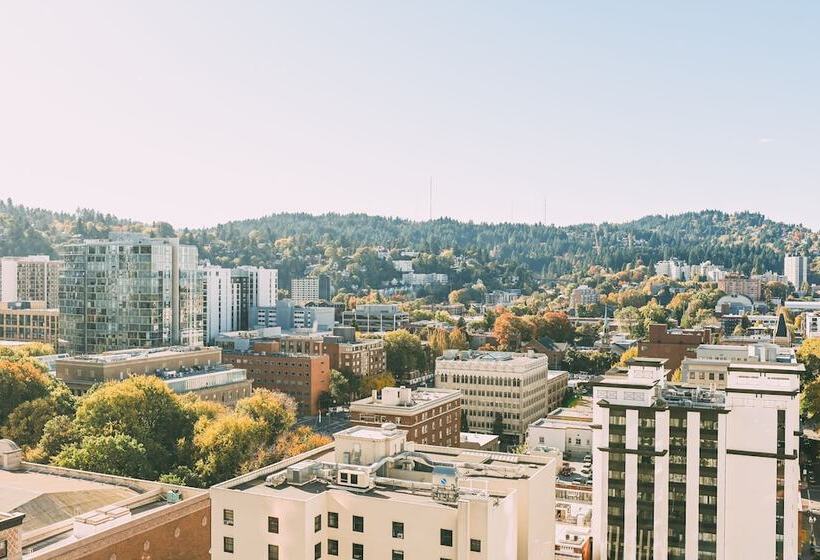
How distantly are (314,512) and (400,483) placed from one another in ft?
7.70

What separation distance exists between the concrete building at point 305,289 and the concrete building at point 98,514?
438 feet

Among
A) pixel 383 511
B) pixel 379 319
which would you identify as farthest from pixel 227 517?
pixel 379 319

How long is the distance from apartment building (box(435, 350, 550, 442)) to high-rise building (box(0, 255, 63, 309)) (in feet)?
275

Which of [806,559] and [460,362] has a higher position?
[460,362]

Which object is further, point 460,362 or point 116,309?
point 116,309

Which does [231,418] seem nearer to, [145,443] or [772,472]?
[145,443]

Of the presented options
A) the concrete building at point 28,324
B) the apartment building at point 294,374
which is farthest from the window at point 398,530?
the concrete building at point 28,324

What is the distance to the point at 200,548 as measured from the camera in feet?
88.1

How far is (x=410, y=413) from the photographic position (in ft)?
151

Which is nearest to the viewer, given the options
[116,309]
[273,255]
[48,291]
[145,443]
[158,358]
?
[145,443]

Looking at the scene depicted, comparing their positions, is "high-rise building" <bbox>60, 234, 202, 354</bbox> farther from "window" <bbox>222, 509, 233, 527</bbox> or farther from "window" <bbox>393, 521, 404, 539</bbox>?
"window" <bbox>393, 521, 404, 539</bbox>

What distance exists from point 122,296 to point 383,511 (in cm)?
6362

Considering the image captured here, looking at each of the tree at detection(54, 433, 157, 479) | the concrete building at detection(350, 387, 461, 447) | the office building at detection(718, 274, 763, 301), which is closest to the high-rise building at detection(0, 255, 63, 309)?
the concrete building at detection(350, 387, 461, 447)

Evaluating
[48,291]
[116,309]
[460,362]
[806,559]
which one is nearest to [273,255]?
[48,291]
